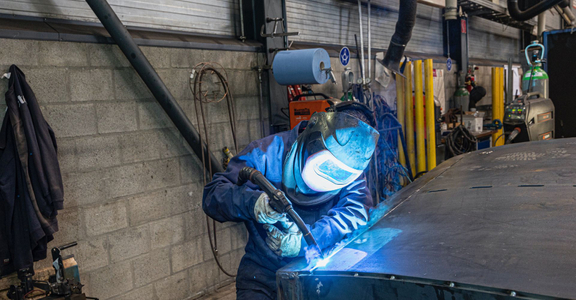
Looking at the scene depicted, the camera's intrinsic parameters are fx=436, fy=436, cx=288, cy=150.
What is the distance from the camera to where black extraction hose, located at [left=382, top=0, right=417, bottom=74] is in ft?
17.7

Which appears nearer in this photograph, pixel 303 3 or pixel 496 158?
pixel 496 158

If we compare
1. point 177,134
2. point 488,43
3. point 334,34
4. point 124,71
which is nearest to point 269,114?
point 177,134

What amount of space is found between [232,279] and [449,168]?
2.49 m

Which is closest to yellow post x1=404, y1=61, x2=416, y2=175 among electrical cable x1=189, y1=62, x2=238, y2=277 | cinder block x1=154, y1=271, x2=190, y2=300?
electrical cable x1=189, y1=62, x2=238, y2=277

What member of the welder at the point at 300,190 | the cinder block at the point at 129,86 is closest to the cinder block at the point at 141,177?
the cinder block at the point at 129,86

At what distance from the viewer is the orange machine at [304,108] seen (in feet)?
13.2

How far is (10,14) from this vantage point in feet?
9.32

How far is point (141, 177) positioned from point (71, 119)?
2.21ft

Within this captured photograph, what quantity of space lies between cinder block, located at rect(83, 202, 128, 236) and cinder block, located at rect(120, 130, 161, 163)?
35 centimetres

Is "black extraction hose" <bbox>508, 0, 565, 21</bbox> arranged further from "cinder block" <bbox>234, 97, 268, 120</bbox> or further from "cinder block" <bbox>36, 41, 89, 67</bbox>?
"cinder block" <bbox>36, 41, 89, 67</bbox>

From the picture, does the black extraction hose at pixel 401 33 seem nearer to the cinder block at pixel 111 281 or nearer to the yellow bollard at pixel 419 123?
the yellow bollard at pixel 419 123

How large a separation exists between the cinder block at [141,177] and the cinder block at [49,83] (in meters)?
0.62

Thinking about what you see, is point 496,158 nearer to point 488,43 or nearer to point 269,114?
point 269,114

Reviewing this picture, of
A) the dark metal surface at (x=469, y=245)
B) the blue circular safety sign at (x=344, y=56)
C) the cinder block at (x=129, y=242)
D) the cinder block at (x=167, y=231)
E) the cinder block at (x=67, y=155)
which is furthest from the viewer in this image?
the blue circular safety sign at (x=344, y=56)
